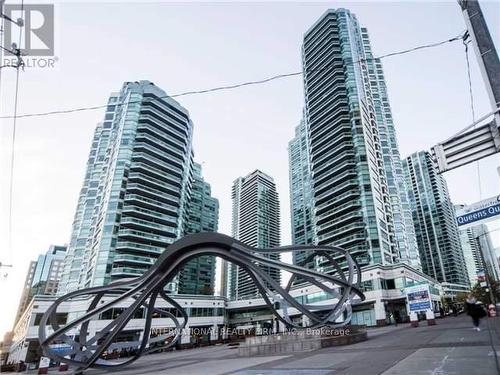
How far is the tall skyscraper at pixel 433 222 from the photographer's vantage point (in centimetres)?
13162

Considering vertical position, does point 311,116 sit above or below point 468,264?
above

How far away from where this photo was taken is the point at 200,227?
11512 centimetres

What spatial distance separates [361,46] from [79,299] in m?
92.9

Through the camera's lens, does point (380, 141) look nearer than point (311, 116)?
Yes

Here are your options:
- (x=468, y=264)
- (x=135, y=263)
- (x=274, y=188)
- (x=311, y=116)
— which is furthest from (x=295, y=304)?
(x=468, y=264)

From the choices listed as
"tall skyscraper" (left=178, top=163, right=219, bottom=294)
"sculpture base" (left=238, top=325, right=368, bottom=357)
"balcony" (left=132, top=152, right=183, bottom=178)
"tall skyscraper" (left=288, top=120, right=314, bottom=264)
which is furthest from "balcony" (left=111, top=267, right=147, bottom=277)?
"tall skyscraper" (left=288, top=120, right=314, bottom=264)

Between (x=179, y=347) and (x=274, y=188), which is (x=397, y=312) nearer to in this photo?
(x=179, y=347)

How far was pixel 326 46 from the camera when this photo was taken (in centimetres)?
8725

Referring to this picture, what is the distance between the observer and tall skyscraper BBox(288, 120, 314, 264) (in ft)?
384

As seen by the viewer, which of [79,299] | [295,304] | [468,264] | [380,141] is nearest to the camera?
[295,304]

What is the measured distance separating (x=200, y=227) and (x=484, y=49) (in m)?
113

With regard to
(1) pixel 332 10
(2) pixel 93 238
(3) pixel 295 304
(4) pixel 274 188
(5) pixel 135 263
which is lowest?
(3) pixel 295 304

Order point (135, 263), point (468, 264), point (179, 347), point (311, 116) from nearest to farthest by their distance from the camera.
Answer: point (179, 347) < point (135, 263) < point (311, 116) < point (468, 264)

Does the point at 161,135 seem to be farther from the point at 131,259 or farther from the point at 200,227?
the point at 200,227
